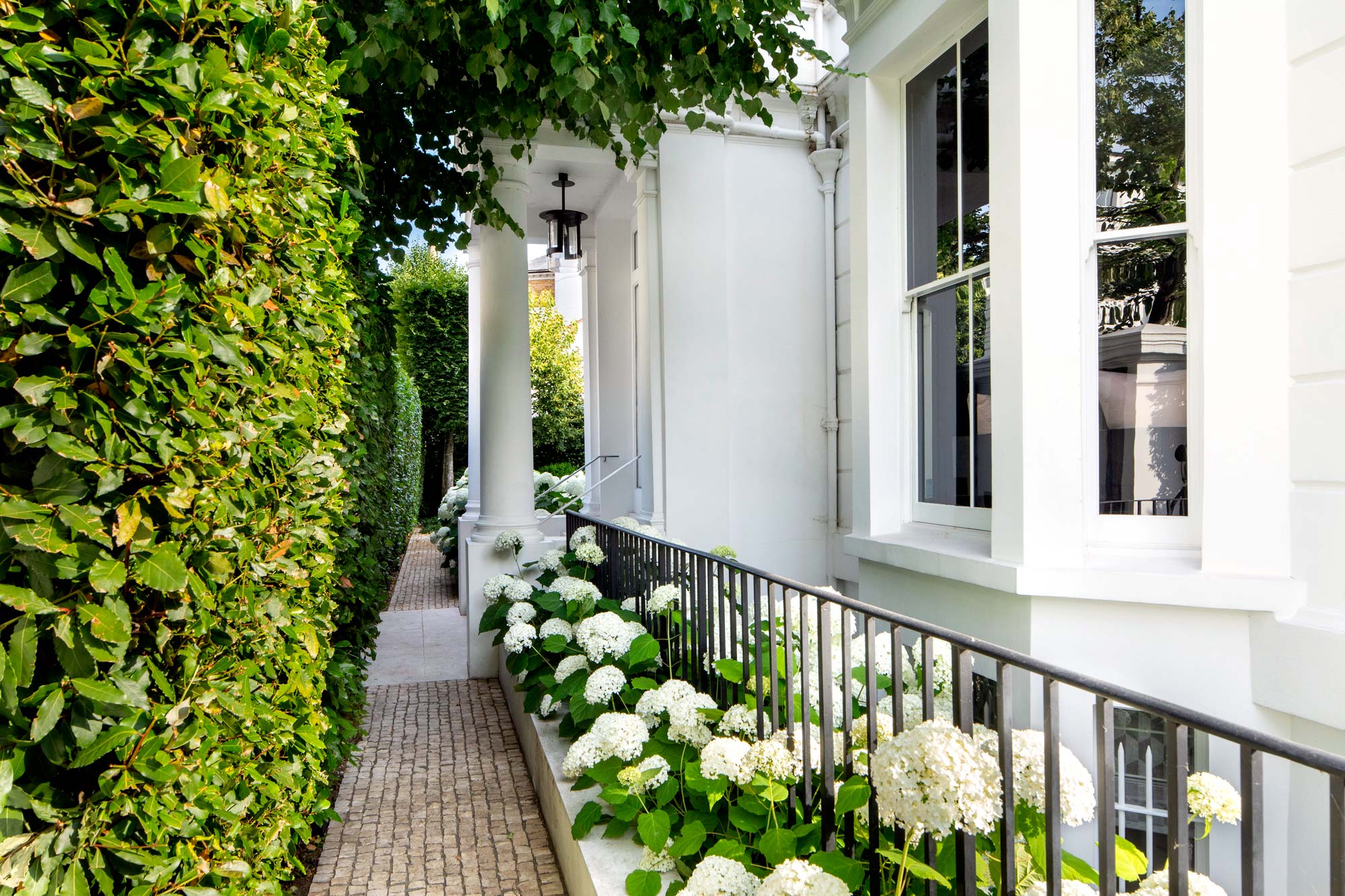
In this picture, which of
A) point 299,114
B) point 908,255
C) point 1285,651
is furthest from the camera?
point 908,255

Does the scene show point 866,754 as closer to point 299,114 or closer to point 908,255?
point 299,114

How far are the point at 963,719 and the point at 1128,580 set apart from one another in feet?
4.54

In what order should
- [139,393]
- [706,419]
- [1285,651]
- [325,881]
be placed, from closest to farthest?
[139,393] → [1285,651] → [325,881] → [706,419]

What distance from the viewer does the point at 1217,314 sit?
2393 millimetres

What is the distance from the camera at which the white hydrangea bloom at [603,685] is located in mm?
2604

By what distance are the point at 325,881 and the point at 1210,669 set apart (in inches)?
115

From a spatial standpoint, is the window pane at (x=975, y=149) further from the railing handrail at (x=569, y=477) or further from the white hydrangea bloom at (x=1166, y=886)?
the railing handrail at (x=569, y=477)

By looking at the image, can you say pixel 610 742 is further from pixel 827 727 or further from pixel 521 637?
pixel 521 637

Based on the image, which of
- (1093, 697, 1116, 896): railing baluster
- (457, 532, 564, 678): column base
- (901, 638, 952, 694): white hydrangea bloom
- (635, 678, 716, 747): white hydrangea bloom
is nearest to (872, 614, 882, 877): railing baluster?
(1093, 697, 1116, 896): railing baluster

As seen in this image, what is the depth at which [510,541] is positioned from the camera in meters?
4.88

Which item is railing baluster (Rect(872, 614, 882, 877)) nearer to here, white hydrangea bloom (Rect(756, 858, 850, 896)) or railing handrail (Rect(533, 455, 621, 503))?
white hydrangea bloom (Rect(756, 858, 850, 896))

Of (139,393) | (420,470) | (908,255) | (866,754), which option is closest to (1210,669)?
(866,754)

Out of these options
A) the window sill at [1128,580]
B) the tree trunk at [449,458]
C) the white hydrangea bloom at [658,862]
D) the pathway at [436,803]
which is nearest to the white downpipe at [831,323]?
the window sill at [1128,580]

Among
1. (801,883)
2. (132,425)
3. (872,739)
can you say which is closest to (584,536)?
(872,739)
